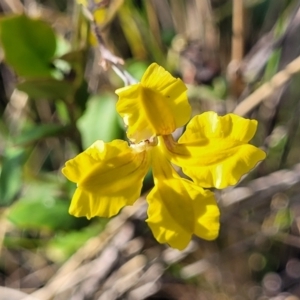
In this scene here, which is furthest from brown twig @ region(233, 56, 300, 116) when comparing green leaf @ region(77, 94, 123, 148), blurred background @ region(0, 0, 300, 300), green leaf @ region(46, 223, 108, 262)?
green leaf @ region(46, 223, 108, 262)

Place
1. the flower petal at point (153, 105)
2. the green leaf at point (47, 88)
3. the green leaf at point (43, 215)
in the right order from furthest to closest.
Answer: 1. the green leaf at point (43, 215)
2. the green leaf at point (47, 88)
3. the flower petal at point (153, 105)

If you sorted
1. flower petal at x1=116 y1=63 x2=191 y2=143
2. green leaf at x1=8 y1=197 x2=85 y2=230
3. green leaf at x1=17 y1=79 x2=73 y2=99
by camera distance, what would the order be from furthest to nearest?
green leaf at x1=8 y1=197 x2=85 y2=230, green leaf at x1=17 y1=79 x2=73 y2=99, flower petal at x1=116 y1=63 x2=191 y2=143

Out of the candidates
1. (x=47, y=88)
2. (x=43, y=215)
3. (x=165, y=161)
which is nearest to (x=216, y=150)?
(x=165, y=161)

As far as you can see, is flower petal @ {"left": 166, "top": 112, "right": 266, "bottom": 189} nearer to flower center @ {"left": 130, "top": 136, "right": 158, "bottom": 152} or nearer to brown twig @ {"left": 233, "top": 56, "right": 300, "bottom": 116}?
flower center @ {"left": 130, "top": 136, "right": 158, "bottom": 152}

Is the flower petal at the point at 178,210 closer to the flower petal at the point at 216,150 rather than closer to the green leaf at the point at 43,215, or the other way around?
the flower petal at the point at 216,150

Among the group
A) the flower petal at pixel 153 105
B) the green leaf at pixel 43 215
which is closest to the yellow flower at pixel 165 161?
the flower petal at pixel 153 105

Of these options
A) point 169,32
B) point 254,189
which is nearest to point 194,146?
point 254,189
